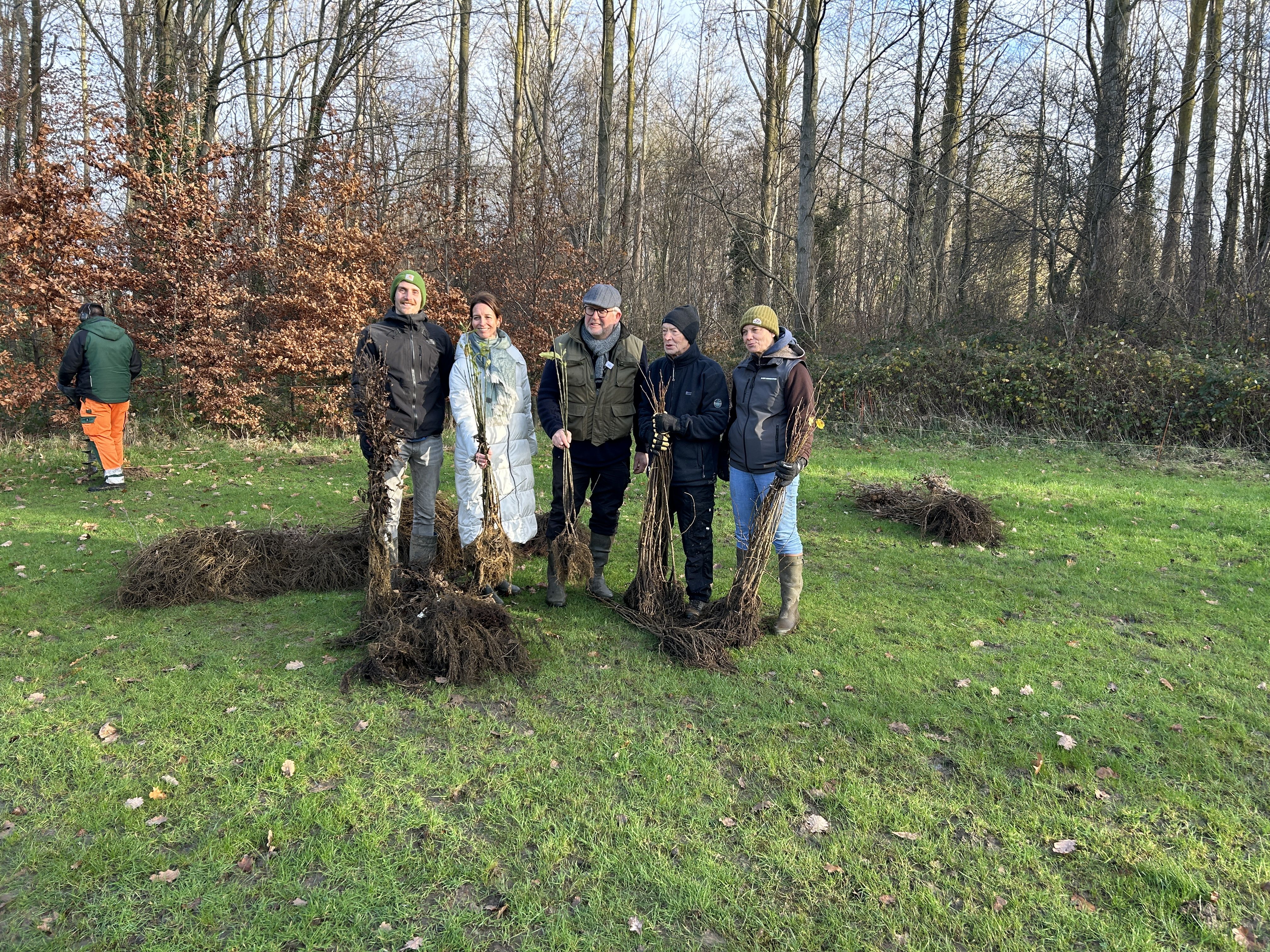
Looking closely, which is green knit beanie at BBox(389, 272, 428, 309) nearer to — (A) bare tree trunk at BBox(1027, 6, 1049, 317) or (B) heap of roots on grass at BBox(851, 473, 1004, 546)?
(B) heap of roots on grass at BBox(851, 473, 1004, 546)

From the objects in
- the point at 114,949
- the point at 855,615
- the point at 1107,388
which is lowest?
the point at 114,949

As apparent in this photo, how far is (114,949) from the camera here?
7.20 feet

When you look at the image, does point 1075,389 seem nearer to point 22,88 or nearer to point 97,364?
point 97,364

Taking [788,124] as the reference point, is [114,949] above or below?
below

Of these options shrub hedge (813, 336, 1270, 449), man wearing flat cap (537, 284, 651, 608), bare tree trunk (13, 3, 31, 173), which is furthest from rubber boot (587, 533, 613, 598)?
bare tree trunk (13, 3, 31, 173)

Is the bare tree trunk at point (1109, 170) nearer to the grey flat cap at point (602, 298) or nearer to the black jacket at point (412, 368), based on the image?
the grey flat cap at point (602, 298)

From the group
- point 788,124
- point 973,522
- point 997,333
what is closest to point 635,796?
→ point 973,522

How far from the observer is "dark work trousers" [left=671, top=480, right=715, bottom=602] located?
14.8 feet

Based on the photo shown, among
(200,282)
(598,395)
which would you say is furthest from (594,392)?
(200,282)

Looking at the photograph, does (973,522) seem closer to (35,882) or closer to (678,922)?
(678,922)

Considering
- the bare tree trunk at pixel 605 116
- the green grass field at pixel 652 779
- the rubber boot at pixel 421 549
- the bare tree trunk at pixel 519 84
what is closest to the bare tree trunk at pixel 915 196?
the bare tree trunk at pixel 605 116

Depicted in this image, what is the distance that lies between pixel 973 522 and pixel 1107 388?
22.0 ft

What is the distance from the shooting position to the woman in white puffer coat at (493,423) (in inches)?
177

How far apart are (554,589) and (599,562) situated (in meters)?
0.36
